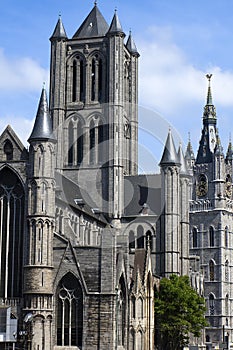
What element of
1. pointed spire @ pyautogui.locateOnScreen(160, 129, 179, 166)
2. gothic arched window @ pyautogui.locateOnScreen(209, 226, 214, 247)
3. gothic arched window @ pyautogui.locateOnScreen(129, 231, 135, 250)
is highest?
pointed spire @ pyautogui.locateOnScreen(160, 129, 179, 166)

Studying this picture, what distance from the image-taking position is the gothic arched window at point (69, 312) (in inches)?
2291

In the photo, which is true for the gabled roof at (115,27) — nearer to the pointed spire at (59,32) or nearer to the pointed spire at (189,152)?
the pointed spire at (59,32)

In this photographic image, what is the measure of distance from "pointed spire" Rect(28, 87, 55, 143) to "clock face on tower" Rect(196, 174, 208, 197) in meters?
68.1

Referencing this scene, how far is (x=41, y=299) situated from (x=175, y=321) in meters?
19.6

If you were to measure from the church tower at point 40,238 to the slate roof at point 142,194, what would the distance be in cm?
2908

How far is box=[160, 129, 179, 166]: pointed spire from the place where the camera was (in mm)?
85250

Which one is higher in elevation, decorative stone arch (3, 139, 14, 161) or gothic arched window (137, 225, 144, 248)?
decorative stone arch (3, 139, 14, 161)

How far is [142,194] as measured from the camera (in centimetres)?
9062

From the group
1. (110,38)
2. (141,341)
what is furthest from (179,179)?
(141,341)

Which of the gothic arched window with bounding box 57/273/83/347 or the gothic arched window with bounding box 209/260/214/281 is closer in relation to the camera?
the gothic arched window with bounding box 57/273/83/347

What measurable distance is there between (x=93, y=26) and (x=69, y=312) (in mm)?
46162

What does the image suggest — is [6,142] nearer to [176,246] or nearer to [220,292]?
[176,246]

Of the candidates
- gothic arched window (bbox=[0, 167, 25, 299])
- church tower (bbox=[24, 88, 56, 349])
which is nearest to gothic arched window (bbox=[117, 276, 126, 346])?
church tower (bbox=[24, 88, 56, 349])

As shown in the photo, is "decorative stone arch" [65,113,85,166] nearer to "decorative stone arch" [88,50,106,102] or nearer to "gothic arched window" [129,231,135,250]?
"decorative stone arch" [88,50,106,102]
